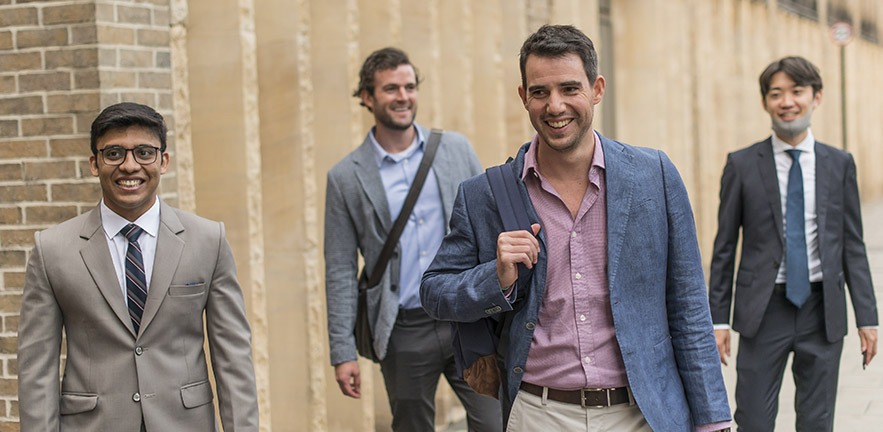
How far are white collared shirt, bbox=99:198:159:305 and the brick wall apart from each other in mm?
1929

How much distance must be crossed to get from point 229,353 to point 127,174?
627 millimetres

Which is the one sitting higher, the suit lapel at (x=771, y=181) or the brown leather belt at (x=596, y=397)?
the suit lapel at (x=771, y=181)

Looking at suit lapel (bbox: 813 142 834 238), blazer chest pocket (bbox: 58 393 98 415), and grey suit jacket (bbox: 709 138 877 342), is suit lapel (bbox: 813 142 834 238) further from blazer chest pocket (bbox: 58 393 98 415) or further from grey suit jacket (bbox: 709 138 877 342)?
blazer chest pocket (bbox: 58 393 98 415)

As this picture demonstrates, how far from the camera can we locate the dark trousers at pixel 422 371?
5441 millimetres

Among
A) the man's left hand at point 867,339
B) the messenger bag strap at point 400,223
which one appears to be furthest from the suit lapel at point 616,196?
the man's left hand at point 867,339

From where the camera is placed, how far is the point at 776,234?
18.6ft

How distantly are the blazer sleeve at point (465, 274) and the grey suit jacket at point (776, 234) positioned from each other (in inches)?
92.2

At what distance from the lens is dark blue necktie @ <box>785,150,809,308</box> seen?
5.59 meters

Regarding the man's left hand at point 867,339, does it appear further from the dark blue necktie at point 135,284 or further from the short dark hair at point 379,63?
the dark blue necktie at point 135,284

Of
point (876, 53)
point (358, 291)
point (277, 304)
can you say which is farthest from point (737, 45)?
point (876, 53)

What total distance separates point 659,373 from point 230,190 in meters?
3.56

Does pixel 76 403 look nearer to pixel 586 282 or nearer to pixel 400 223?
pixel 586 282

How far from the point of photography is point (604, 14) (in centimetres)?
1478

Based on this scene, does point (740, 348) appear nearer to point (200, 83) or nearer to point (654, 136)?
point (200, 83)
